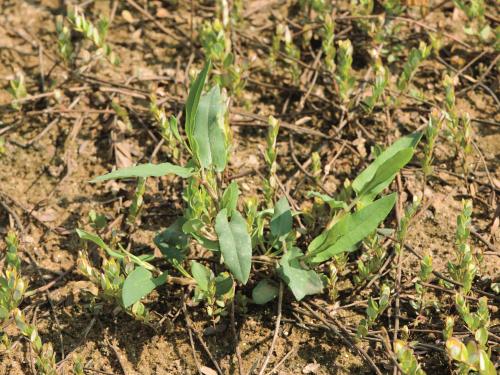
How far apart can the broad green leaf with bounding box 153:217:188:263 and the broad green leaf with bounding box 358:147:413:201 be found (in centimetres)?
68

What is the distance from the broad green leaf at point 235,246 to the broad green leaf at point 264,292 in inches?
11.9

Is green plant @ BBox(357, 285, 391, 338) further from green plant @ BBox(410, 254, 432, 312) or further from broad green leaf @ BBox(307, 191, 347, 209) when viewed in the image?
broad green leaf @ BBox(307, 191, 347, 209)

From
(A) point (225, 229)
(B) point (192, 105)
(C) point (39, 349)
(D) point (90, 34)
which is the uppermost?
(B) point (192, 105)

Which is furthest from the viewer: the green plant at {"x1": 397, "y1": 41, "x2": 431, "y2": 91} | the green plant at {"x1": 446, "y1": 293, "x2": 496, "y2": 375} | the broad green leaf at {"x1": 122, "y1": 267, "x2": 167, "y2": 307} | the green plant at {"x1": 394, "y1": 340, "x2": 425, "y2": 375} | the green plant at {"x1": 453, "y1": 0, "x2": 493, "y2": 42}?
the green plant at {"x1": 453, "y1": 0, "x2": 493, "y2": 42}

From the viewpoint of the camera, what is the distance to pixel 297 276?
2.55 meters

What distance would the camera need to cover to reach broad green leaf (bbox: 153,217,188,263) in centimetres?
271

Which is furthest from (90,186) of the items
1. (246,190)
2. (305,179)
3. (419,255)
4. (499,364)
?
(499,364)

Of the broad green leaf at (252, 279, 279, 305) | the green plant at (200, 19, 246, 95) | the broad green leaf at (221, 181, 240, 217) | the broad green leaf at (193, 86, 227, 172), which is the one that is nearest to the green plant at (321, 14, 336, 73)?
the green plant at (200, 19, 246, 95)

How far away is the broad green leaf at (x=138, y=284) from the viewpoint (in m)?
2.47

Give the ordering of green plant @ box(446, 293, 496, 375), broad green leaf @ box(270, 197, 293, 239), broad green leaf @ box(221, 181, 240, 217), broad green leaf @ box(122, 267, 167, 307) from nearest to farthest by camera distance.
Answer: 1. green plant @ box(446, 293, 496, 375)
2. broad green leaf @ box(122, 267, 167, 307)
3. broad green leaf @ box(221, 181, 240, 217)
4. broad green leaf @ box(270, 197, 293, 239)

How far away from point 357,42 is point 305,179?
2.79 feet

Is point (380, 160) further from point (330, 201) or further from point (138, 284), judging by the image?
point (138, 284)

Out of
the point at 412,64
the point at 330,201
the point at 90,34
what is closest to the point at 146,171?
the point at 330,201

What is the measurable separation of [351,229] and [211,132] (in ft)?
1.94
